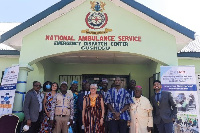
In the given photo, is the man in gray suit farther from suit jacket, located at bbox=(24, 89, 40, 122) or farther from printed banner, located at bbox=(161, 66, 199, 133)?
printed banner, located at bbox=(161, 66, 199, 133)

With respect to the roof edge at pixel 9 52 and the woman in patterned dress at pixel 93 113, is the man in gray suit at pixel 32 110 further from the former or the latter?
the roof edge at pixel 9 52

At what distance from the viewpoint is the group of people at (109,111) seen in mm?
4973

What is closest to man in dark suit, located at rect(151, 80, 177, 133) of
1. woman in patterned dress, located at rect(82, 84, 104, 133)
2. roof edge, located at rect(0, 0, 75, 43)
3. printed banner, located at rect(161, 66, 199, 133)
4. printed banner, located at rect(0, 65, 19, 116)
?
printed banner, located at rect(161, 66, 199, 133)

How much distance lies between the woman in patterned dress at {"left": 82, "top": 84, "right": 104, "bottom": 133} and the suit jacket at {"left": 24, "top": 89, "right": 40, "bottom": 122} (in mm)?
1313

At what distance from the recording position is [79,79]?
31.7ft

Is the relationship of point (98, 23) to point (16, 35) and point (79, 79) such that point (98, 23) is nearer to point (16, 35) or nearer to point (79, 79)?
point (16, 35)

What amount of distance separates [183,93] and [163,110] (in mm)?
973

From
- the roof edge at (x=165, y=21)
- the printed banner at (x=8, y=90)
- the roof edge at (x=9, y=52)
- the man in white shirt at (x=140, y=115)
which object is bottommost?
the man in white shirt at (x=140, y=115)

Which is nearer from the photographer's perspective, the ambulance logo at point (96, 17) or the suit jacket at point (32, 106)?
the suit jacket at point (32, 106)

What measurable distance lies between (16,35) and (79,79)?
13.0ft

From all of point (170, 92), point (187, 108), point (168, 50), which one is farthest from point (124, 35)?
point (187, 108)

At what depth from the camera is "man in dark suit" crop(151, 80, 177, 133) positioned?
16.3 ft

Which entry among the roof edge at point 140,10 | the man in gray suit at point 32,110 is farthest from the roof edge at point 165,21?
the man in gray suit at point 32,110

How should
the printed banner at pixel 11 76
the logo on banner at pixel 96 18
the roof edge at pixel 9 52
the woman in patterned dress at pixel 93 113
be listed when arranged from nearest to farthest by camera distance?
the woman in patterned dress at pixel 93 113 → the printed banner at pixel 11 76 → the logo on banner at pixel 96 18 → the roof edge at pixel 9 52
